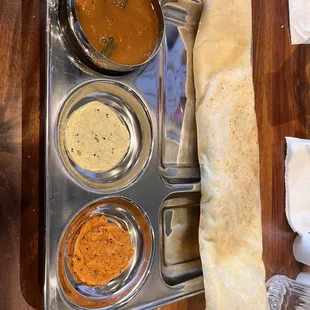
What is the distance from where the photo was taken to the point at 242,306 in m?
1.53

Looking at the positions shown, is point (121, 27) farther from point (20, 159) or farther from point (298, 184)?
point (298, 184)

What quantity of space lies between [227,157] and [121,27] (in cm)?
57

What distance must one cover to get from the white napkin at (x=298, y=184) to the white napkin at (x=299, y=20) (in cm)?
45

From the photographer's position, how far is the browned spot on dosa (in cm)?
127

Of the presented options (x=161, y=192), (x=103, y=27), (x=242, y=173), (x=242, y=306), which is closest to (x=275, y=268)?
→ (x=242, y=306)

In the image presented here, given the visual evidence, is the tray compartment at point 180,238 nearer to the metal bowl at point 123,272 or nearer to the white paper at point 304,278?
the metal bowl at point 123,272

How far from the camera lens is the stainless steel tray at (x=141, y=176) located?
3.87 ft

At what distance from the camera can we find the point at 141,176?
137cm

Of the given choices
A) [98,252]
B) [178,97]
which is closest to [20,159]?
[98,252]

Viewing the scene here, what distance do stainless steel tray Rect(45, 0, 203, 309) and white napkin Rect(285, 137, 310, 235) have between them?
0.54 metres

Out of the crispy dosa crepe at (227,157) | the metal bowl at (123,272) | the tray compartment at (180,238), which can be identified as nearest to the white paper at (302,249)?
the crispy dosa crepe at (227,157)

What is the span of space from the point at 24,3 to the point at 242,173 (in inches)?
35.6

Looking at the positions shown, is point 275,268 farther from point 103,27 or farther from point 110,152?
point 103,27

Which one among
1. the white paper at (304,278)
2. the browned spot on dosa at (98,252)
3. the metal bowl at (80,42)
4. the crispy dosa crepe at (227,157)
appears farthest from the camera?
the white paper at (304,278)
